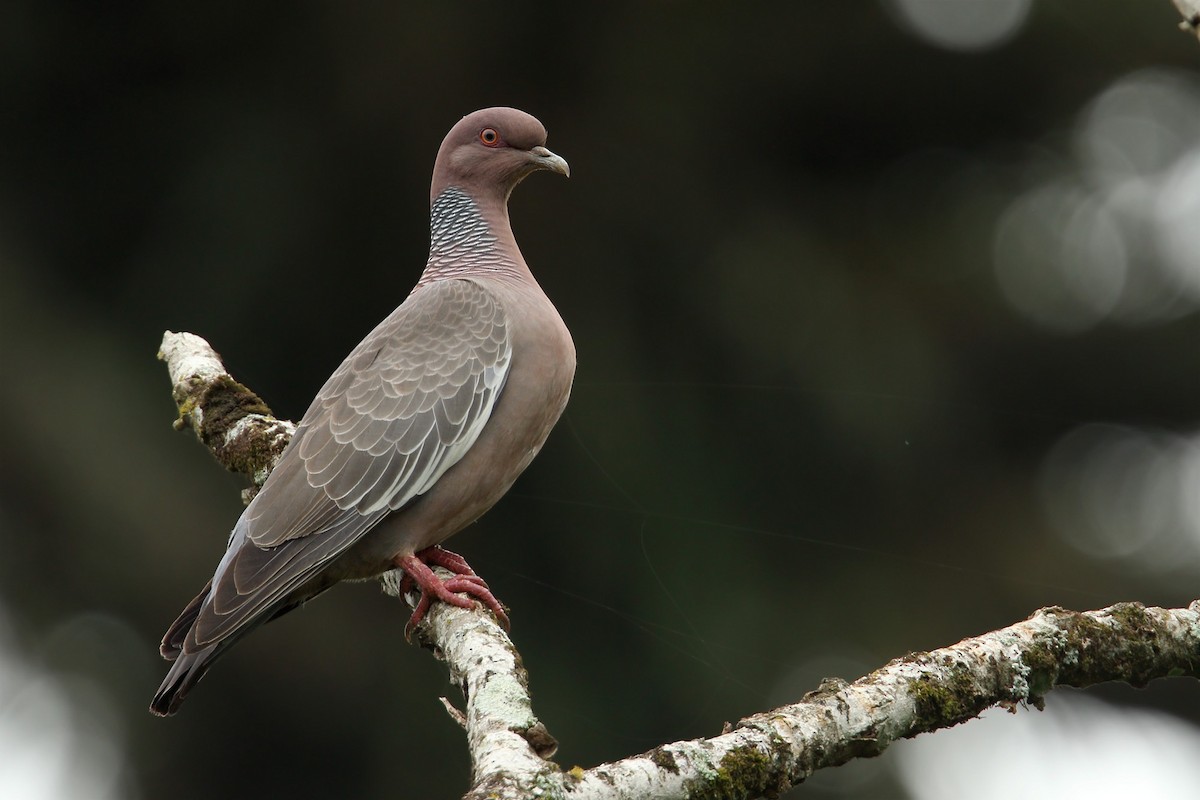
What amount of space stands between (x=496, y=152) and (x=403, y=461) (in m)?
1.44

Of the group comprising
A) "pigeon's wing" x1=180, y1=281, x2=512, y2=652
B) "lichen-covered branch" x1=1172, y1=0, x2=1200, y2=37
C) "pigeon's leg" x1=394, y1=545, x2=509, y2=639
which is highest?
"lichen-covered branch" x1=1172, y1=0, x2=1200, y2=37

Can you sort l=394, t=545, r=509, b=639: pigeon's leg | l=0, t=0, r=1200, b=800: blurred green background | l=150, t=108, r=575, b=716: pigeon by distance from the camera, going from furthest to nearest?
l=0, t=0, r=1200, b=800: blurred green background → l=150, t=108, r=575, b=716: pigeon → l=394, t=545, r=509, b=639: pigeon's leg

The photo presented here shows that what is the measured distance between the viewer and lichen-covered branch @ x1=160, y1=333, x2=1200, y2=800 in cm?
278

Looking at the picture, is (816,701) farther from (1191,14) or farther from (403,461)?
(1191,14)

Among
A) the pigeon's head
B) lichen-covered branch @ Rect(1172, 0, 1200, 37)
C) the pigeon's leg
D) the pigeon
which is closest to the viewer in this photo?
lichen-covered branch @ Rect(1172, 0, 1200, 37)

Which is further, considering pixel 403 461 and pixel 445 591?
pixel 403 461

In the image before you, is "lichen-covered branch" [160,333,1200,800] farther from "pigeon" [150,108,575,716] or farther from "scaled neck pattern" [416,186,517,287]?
"scaled neck pattern" [416,186,517,287]

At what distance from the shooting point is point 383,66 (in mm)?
9922

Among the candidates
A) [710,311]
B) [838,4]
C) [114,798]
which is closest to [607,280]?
[710,311]

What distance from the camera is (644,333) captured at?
35.0 ft

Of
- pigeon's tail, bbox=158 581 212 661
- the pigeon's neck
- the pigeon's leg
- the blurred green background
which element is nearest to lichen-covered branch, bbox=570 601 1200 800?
the pigeon's leg

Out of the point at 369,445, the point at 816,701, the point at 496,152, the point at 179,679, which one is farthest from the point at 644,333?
the point at 816,701

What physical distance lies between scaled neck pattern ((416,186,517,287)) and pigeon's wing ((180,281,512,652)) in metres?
0.19

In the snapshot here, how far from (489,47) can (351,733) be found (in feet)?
19.1
